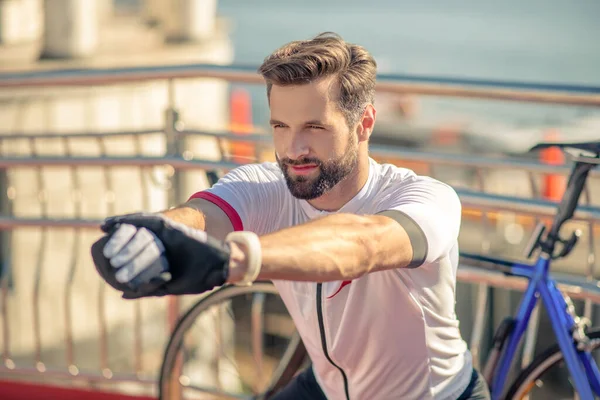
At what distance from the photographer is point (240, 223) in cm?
250

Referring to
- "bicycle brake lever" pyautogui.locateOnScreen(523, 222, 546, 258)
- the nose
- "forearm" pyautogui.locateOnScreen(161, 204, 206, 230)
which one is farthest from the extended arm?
"bicycle brake lever" pyautogui.locateOnScreen(523, 222, 546, 258)

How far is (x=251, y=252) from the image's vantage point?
178 centimetres

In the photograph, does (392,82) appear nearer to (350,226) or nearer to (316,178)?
(316,178)

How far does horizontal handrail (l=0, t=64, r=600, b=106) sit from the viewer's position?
3.70 meters

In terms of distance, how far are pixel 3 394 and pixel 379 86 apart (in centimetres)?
253

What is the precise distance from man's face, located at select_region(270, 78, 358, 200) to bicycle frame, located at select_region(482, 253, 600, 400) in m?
0.96

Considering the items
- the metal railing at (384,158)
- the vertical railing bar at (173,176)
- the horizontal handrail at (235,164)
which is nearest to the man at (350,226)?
the metal railing at (384,158)

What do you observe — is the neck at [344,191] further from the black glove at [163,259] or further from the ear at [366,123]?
the black glove at [163,259]

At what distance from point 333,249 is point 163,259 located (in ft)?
1.32

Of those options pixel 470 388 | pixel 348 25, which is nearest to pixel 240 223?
pixel 470 388

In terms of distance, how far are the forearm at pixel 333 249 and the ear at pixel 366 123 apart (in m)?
0.48

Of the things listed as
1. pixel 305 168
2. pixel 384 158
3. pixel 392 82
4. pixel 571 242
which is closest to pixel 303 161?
pixel 305 168

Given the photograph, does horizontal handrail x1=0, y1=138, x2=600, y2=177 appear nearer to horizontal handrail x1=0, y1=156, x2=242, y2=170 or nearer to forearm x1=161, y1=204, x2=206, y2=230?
horizontal handrail x1=0, y1=156, x2=242, y2=170

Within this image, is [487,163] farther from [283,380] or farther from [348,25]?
[348,25]
